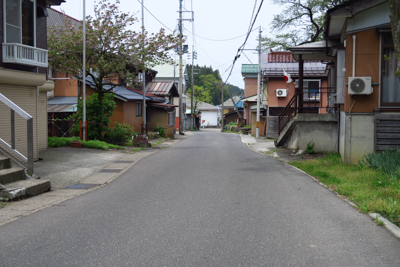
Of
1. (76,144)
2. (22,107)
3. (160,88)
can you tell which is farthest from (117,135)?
(160,88)

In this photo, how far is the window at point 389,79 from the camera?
13.3 meters

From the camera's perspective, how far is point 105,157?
56.8ft

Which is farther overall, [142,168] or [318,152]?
[318,152]

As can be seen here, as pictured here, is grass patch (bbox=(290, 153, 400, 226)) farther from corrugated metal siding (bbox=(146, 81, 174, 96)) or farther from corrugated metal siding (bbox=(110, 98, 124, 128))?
corrugated metal siding (bbox=(146, 81, 174, 96))

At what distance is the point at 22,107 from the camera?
45.3 feet

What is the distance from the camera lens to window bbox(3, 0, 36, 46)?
13055 millimetres

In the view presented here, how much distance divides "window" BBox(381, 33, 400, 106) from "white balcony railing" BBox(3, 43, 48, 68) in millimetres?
12291

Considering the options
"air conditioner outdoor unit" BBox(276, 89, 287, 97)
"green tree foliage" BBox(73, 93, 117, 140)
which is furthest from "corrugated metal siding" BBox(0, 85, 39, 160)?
"air conditioner outdoor unit" BBox(276, 89, 287, 97)

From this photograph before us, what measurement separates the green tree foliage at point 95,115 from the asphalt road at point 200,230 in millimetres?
13002

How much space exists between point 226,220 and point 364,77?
883 cm

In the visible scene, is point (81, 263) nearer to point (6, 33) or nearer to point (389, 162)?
point (389, 162)

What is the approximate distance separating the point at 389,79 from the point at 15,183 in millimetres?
12241

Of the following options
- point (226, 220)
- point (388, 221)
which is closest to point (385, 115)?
point (388, 221)

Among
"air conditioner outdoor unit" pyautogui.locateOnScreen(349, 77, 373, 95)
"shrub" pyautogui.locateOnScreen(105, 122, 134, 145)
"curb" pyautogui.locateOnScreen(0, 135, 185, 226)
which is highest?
"air conditioner outdoor unit" pyautogui.locateOnScreen(349, 77, 373, 95)
